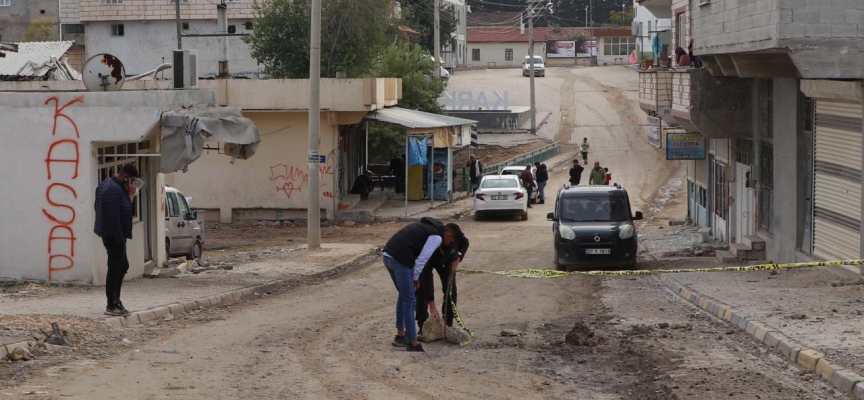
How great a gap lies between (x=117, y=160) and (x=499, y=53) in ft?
326

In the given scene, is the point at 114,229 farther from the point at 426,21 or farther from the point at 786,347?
the point at 426,21

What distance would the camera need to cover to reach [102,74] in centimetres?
1692

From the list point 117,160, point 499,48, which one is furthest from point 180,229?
point 499,48

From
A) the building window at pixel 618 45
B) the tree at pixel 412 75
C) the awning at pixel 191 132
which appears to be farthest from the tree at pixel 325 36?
the building window at pixel 618 45

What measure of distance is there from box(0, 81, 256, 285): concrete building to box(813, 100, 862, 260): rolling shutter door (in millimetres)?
10718

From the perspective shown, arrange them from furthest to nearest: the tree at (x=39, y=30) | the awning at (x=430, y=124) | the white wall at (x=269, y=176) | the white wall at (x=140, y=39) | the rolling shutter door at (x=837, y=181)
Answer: the tree at (x=39, y=30) → the white wall at (x=140, y=39) → the awning at (x=430, y=124) → the white wall at (x=269, y=176) → the rolling shutter door at (x=837, y=181)

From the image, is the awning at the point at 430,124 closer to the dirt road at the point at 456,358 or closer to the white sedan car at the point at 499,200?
the white sedan car at the point at 499,200

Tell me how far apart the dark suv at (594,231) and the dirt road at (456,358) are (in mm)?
3364

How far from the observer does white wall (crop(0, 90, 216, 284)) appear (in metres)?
16.1

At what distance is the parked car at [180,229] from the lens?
23.0m

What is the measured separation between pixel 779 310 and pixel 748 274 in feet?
18.7

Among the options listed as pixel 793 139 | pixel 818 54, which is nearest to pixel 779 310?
pixel 818 54

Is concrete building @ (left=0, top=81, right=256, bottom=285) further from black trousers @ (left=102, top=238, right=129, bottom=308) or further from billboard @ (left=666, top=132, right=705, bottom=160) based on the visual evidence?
billboard @ (left=666, top=132, right=705, bottom=160)

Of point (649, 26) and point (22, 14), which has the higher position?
point (22, 14)
